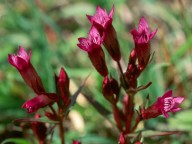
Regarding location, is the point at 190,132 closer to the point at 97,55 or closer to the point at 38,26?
the point at 97,55

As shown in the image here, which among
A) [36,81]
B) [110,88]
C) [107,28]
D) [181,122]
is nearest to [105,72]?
[110,88]

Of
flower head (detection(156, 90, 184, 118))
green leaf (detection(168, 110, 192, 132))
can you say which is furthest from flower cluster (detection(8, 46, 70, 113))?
green leaf (detection(168, 110, 192, 132))

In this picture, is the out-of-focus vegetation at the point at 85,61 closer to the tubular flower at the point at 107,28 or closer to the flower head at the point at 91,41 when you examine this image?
the tubular flower at the point at 107,28

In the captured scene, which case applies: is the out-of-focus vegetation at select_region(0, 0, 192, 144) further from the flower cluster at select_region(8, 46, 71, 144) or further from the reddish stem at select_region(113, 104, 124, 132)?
the flower cluster at select_region(8, 46, 71, 144)

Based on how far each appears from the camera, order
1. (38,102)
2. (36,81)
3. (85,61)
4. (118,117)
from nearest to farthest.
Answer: (38,102), (36,81), (118,117), (85,61)

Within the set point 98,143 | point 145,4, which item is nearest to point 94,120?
point 98,143

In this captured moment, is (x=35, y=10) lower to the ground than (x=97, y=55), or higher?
higher

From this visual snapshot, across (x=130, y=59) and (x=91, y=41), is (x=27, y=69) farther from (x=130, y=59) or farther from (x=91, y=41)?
(x=130, y=59)
